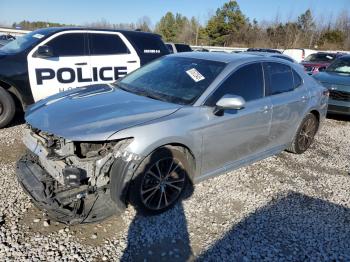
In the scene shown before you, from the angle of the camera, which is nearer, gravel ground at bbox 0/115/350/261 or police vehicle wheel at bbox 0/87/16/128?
gravel ground at bbox 0/115/350/261

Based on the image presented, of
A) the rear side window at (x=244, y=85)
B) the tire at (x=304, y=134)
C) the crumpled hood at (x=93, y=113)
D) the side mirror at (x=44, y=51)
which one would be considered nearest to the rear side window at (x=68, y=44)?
the side mirror at (x=44, y=51)

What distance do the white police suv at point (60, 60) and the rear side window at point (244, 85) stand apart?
3437 millimetres

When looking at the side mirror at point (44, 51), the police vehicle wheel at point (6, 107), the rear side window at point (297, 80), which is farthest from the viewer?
the side mirror at point (44, 51)

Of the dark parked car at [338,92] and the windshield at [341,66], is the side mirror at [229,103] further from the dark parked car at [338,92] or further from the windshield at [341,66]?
the windshield at [341,66]

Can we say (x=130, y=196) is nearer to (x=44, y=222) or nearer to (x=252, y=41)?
(x=44, y=222)

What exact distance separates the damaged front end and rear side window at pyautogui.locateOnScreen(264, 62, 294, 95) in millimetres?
2395

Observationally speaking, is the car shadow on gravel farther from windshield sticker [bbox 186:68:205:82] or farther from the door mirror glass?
windshield sticker [bbox 186:68:205:82]

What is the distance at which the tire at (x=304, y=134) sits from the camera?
215 inches

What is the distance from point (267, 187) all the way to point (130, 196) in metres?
2.12

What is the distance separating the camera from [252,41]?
56.8 meters

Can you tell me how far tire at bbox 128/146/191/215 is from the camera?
10.6 ft

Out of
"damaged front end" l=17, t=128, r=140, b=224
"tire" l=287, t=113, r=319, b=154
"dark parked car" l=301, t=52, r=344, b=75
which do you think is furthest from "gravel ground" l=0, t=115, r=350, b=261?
"dark parked car" l=301, t=52, r=344, b=75

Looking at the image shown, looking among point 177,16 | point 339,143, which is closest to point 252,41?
point 177,16

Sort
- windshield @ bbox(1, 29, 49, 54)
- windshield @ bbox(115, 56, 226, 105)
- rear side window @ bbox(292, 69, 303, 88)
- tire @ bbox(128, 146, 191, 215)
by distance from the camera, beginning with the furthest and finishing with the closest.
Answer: windshield @ bbox(1, 29, 49, 54) < rear side window @ bbox(292, 69, 303, 88) < windshield @ bbox(115, 56, 226, 105) < tire @ bbox(128, 146, 191, 215)
